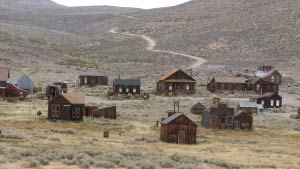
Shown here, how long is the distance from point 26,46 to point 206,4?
68363 millimetres

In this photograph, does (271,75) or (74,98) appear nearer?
(74,98)

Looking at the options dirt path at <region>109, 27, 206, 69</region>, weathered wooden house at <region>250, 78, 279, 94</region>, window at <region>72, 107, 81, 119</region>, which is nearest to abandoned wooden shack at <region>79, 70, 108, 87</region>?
weathered wooden house at <region>250, 78, 279, 94</region>

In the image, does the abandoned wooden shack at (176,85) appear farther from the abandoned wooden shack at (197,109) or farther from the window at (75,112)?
the window at (75,112)

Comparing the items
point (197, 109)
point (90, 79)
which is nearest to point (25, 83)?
point (90, 79)

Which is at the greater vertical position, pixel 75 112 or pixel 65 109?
pixel 65 109

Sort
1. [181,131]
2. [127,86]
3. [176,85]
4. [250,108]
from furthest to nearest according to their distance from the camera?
1. [176,85]
2. [127,86]
3. [250,108]
4. [181,131]

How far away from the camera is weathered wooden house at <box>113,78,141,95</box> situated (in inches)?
2657

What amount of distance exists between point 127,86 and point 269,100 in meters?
17.6

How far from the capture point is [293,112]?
189 ft

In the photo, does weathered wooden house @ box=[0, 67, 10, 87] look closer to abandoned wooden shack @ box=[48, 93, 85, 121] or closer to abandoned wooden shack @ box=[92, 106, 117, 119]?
abandoned wooden shack @ box=[92, 106, 117, 119]

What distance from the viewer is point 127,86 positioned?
6794cm

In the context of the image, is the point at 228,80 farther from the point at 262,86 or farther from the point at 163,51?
the point at 163,51

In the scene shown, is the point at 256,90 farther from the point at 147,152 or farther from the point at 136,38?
the point at 136,38

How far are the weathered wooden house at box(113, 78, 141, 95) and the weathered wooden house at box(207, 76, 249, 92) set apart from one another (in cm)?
1171
